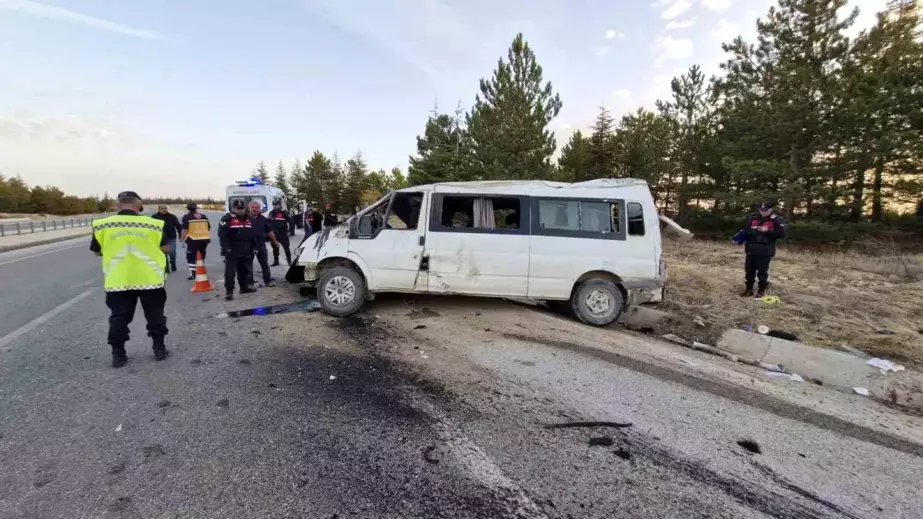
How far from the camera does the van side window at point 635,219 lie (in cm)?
564

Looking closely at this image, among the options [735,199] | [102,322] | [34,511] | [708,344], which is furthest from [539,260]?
[735,199]

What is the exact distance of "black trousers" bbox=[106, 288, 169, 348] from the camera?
3895 mm

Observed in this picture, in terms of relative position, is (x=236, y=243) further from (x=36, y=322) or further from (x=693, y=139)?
(x=693, y=139)

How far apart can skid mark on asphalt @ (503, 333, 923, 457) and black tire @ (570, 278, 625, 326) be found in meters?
0.99

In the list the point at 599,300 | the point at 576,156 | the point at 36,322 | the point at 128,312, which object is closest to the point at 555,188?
the point at 599,300

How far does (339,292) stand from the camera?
5.86 meters

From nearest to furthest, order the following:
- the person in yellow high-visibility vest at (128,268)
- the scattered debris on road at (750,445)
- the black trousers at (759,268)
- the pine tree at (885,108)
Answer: the scattered debris on road at (750,445) < the person in yellow high-visibility vest at (128,268) < the black trousers at (759,268) < the pine tree at (885,108)

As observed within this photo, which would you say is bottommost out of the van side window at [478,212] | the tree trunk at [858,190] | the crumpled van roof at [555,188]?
the van side window at [478,212]

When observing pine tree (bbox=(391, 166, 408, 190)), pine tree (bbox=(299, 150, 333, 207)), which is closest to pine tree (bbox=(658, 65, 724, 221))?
pine tree (bbox=(391, 166, 408, 190))

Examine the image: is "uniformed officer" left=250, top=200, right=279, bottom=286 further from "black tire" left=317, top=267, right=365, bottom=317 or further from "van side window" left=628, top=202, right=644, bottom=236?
"van side window" left=628, top=202, right=644, bottom=236

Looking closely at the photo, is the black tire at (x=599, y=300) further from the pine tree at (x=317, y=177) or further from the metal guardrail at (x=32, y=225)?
the pine tree at (x=317, y=177)

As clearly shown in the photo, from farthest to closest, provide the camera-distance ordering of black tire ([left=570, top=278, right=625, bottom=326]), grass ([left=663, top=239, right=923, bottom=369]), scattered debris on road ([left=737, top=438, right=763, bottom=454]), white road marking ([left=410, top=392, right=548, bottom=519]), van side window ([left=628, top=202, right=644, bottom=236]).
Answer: black tire ([left=570, top=278, right=625, bottom=326])
van side window ([left=628, top=202, right=644, bottom=236])
grass ([left=663, top=239, right=923, bottom=369])
scattered debris on road ([left=737, top=438, right=763, bottom=454])
white road marking ([left=410, top=392, right=548, bottom=519])

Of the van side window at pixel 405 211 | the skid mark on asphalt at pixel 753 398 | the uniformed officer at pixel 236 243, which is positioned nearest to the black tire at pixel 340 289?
the van side window at pixel 405 211

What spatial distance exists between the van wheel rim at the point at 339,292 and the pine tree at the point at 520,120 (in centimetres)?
1234
